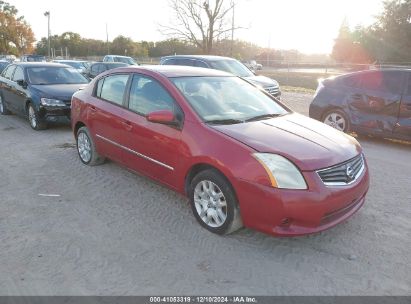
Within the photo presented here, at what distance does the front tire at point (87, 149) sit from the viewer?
19.2 feet

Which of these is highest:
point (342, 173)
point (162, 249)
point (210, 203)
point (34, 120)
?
point (342, 173)

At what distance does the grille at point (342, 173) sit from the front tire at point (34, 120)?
680 cm

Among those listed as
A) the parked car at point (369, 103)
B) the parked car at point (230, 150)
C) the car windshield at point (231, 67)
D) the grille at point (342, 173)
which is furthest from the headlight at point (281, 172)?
the car windshield at point (231, 67)

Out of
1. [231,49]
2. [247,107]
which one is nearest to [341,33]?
[231,49]

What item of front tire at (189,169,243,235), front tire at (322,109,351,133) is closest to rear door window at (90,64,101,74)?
front tire at (322,109,351,133)

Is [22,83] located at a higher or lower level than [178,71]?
lower

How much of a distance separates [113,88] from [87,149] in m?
1.18

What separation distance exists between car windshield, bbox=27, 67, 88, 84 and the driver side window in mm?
5126

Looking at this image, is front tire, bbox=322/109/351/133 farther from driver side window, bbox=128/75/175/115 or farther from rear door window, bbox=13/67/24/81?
rear door window, bbox=13/67/24/81

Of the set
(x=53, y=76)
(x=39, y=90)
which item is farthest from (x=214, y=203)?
(x=53, y=76)

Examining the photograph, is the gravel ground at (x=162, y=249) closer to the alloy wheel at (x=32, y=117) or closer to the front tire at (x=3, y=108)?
the alloy wheel at (x=32, y=117)

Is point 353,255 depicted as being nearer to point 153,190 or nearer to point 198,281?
point 198,281

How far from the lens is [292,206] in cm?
335

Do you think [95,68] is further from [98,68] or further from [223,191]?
[223,191]
